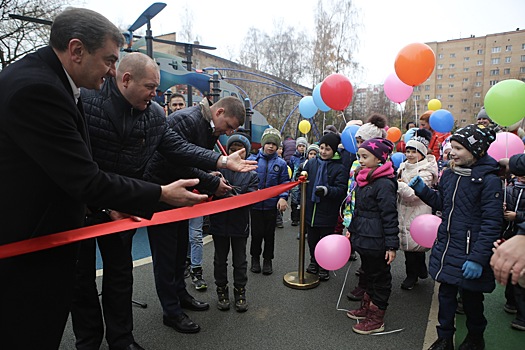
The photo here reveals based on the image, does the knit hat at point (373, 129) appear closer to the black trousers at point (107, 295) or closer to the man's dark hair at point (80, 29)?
the black trousers at point (107, 295)

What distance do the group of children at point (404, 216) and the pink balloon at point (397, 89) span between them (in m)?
0.65

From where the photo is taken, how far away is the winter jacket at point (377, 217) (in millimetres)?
3201

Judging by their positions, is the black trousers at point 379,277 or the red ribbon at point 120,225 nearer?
the red ribbon at point 120,225

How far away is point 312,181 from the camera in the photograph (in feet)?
15.5

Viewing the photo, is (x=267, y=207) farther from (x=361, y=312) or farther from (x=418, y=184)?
(x=418, y=184)

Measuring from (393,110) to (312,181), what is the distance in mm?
40994

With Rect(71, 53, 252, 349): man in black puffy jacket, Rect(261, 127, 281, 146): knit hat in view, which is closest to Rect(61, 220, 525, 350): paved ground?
Rect(71, 53, 252, 349): man in black puffy jacket

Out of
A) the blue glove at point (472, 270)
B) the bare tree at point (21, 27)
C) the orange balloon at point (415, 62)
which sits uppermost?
the bare tree at point (21, 27)

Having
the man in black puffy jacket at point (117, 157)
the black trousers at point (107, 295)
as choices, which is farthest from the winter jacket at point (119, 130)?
the black trousers at point (107, 295)

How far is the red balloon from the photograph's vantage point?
460cm

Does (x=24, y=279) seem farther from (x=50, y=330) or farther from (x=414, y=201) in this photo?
(x=414, y=201)

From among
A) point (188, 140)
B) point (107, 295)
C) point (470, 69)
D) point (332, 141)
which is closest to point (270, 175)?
point (332, 141)

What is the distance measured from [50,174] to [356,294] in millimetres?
3601

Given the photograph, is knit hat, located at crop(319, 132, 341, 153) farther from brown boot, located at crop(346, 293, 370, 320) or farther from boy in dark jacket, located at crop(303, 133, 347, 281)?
brown boot, located at crop(346, 293, 370, 320)
